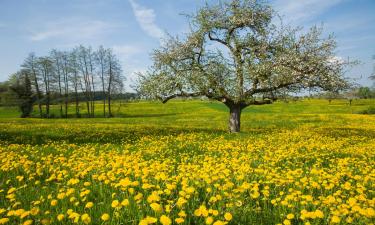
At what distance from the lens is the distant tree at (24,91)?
67.4 metres

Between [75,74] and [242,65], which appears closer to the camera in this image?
[242,65]

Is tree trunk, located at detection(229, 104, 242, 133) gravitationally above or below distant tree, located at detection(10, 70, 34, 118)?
below

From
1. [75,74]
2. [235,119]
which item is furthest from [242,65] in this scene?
[75,74]

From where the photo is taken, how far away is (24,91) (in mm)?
68000

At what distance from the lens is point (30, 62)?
65.6 meters

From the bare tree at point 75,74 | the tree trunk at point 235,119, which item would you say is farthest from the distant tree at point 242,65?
the bare tree at point 75,74

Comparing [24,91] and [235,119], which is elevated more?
[24,91]

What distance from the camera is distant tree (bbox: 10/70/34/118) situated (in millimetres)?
67375

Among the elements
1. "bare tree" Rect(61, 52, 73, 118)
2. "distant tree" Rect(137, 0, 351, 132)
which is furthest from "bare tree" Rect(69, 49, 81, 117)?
"distant tree" Rect(137, 0, 351, 132)

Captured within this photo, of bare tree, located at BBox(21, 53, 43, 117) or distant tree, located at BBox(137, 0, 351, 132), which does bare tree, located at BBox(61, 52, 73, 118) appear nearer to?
bare tree, located at BBox(21, 53, 43, 117)

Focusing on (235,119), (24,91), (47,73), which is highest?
(47,73)

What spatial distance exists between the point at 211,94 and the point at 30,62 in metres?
57.3

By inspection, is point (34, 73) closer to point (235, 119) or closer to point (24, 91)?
point (24, 91)

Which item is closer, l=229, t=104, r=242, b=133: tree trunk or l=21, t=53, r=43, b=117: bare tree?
l=229, t=104, r=242, b=133: tree trunk
